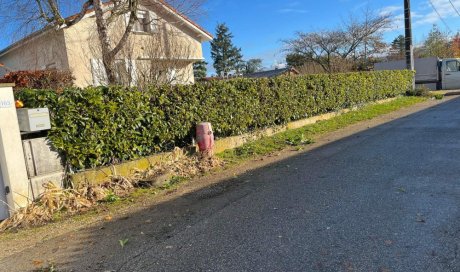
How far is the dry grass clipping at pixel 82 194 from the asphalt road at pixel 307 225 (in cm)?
98

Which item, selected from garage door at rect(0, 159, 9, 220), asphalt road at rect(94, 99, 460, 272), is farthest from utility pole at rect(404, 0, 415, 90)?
garage door at rect(0, 159, 9, 220)

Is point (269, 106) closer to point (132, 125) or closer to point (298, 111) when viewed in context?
point (298, 111)

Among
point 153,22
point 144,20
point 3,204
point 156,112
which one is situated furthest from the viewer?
point 144,20

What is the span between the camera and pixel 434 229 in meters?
3.71

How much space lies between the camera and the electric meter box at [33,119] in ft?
17.6

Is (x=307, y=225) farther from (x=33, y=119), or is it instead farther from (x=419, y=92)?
(x=419, y=92)

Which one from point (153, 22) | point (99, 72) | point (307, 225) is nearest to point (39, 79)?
point (99, 72)

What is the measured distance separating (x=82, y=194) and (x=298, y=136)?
256 inches

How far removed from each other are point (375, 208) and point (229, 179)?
9.58 ft

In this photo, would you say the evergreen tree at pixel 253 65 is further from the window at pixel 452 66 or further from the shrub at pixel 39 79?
the shrub at pixel 39 79

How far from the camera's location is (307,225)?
13.4ft

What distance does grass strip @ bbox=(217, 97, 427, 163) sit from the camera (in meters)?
8.83

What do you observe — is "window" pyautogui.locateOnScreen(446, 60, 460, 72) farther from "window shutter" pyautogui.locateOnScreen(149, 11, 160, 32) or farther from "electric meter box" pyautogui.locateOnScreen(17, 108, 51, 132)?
"electric meter box" pyautogui.locateOnScreen(17, 108, 51, 132)

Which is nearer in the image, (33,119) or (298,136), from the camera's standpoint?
(33,119)
